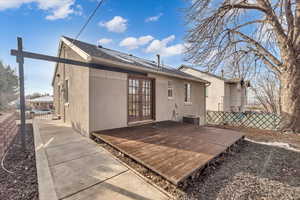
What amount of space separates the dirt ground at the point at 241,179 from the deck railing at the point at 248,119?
19.5 feet

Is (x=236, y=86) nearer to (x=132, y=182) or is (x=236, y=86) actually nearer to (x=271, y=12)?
(x=271, y=12)

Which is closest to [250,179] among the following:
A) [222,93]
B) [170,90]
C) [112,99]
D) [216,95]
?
[112,99]

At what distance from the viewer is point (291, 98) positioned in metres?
6.66

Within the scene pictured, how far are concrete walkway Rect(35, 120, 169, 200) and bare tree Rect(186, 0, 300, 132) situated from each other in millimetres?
6114

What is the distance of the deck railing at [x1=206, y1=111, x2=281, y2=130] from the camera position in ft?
28.7

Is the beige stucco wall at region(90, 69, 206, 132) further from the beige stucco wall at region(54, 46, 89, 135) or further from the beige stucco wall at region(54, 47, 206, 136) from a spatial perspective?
the beige stucco wall at region(54, 46, 89, 135)

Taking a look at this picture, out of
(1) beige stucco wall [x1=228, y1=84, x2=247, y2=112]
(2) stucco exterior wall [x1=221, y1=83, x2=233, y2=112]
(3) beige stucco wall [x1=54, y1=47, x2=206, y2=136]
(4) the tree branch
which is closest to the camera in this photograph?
(3) beige stucco wall [x1=54, y1=47, x2=206, y2=136]

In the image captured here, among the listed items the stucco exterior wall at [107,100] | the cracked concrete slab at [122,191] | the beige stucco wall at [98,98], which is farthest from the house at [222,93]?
the cracked concrete slab at [122,191]

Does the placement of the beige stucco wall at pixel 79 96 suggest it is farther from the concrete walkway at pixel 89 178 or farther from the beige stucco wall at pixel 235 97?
the beige stucco wall at pixel 235 97

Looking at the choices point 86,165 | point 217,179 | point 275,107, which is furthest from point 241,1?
point 275,107

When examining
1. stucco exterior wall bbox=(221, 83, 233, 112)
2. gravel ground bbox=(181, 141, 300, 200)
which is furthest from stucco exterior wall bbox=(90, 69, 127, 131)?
stucco exterior wall bbox=(221, 83, 233, 112)

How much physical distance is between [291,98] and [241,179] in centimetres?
687

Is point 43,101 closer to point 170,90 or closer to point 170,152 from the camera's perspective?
point 170,90

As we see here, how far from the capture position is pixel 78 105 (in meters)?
5.70
